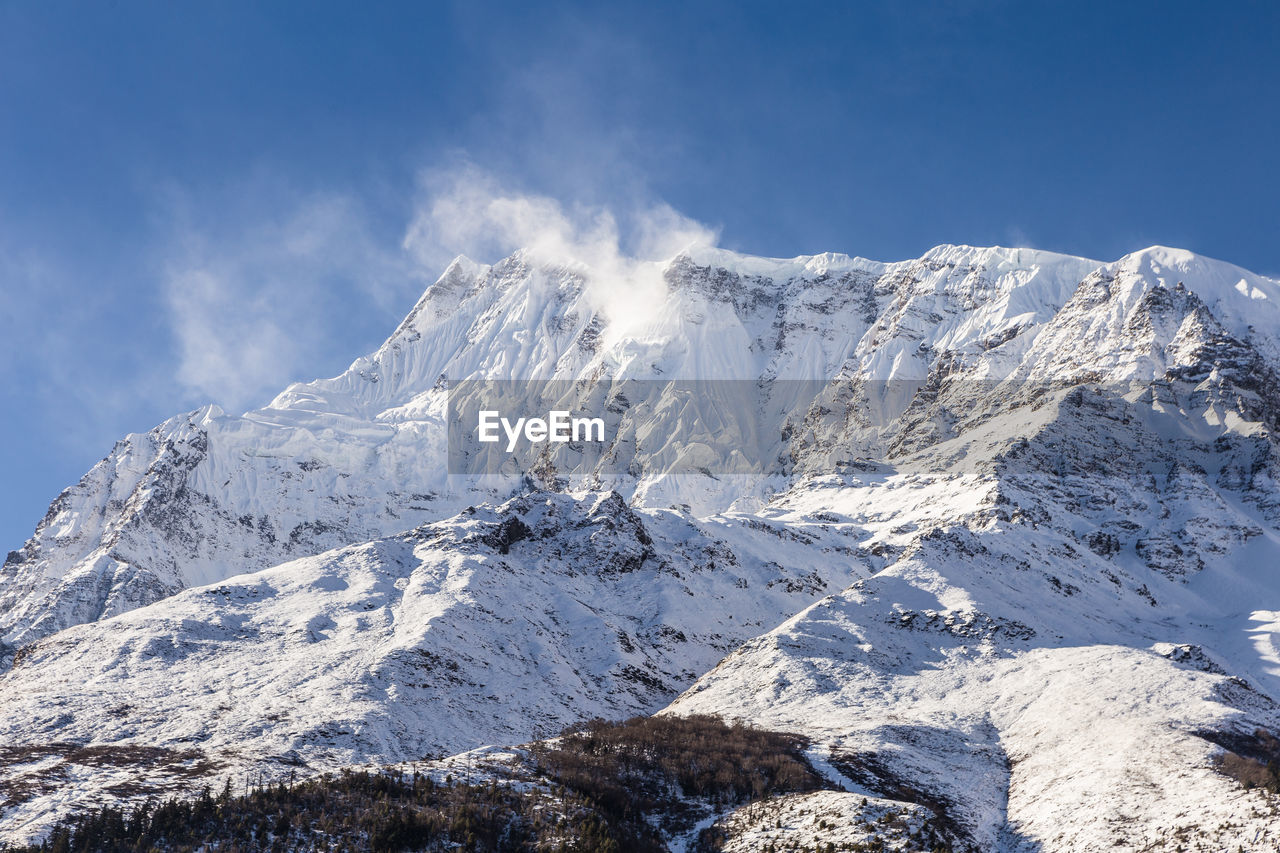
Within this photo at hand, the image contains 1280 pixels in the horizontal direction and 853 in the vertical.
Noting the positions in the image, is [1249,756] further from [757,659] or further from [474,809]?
[474,809]

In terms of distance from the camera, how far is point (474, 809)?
157 feet

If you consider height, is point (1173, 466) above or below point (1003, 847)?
above

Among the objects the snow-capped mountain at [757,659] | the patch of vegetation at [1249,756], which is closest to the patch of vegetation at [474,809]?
the snow-capped mountain at [757,659]

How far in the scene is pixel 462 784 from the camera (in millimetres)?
51781

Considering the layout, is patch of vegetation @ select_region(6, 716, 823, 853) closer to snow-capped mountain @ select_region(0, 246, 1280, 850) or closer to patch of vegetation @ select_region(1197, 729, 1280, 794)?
snow-capped mountain @ select_region(0, 246, 1280, 850)

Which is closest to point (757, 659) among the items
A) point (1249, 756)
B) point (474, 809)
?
point (1249, 756)

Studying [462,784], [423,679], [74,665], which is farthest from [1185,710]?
[74,665]

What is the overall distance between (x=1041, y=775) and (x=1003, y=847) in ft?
40.1

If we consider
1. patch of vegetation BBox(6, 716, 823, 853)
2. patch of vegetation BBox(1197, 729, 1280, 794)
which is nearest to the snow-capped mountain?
patch of vegetation BBox(1197, 729, 1280, 794)

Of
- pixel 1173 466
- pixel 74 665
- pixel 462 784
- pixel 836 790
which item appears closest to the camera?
pixel 462 784

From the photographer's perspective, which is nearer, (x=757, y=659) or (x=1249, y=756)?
(x=1249, y=756)

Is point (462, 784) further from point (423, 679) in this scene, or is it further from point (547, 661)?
point (547, 661)

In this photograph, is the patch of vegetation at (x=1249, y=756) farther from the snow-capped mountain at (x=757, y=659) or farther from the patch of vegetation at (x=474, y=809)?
the patch of vegetation at (x=474, y=809)

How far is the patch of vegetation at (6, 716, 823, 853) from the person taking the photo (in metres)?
44.3
